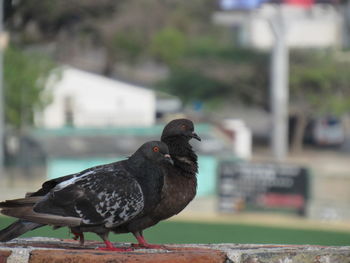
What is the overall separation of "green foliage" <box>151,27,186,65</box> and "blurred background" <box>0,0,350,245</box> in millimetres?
128

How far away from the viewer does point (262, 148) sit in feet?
203

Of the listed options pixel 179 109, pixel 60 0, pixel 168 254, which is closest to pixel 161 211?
pixel 168 254

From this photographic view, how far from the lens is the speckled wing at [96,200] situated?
311 cm

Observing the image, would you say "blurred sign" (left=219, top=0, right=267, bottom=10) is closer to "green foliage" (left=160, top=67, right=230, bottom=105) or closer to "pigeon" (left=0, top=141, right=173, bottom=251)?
"green foliage" (left=160, top=67, right=230, bottom=105)

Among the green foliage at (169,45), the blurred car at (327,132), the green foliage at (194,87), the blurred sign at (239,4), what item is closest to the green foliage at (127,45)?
the green foliage at (169,45)

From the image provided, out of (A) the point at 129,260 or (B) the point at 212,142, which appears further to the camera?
(B) the point at 212,142

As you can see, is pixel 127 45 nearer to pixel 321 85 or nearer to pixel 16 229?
pixel 321 85

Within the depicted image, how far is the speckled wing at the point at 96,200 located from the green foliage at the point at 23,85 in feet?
128

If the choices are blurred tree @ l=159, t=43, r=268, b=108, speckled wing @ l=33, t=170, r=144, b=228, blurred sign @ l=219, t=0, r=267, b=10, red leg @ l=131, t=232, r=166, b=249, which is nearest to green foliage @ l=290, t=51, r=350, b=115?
blurred tree @ l=159, t=43, r=268, b=108

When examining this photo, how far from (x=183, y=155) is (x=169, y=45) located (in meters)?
70.0

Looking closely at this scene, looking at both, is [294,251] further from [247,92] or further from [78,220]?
[247,92]

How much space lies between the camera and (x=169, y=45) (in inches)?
2899

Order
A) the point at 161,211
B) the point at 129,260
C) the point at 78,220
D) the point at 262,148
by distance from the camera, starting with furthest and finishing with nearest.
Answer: the point at 262,148
the point at 161,211
the point at 78,220
the point at 129,260

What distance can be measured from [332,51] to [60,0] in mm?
16677
